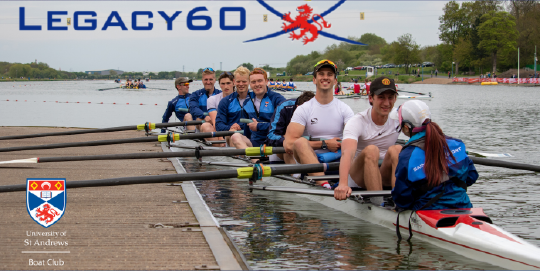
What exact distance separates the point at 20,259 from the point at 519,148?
11607 mm

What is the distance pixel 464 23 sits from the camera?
91.5 metres

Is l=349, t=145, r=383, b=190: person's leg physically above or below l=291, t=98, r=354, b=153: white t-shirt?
below

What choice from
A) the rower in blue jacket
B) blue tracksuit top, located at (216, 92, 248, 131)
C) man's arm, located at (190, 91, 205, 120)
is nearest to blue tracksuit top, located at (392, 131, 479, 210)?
blue tracksuit top, located at (216, 92, 248, 131)

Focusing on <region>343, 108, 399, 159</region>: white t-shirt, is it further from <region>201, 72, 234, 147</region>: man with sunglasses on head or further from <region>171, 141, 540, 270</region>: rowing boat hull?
<region>201, 72, 234, 147</region>: man with sunglasses on head

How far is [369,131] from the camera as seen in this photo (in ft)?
17.3

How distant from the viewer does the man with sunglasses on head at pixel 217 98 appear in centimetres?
984

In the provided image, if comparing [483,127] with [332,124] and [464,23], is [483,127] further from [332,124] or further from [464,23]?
[464,23]

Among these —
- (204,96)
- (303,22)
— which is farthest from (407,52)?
(204,96)

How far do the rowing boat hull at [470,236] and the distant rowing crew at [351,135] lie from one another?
0.14m

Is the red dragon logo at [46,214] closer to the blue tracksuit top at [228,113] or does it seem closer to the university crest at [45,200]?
the university crest at [45,200]

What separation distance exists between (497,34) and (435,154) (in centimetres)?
7861

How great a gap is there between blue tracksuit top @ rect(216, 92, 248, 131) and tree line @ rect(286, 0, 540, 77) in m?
68.9

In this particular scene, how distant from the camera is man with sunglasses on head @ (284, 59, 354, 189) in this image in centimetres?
575

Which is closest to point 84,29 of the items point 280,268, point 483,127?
point 483,127
